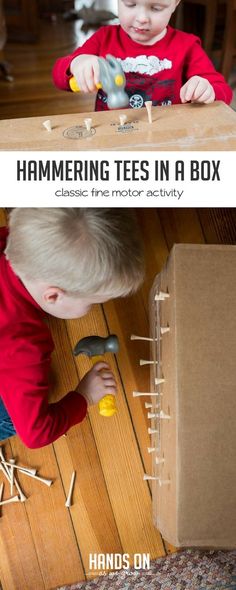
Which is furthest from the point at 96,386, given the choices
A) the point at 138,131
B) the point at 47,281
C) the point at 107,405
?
the point at 138,131

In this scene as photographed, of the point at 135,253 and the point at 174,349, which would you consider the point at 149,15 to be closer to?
the point at 135,253

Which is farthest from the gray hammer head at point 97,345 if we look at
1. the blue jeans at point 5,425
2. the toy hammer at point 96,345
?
the blue jeans at point 5,425

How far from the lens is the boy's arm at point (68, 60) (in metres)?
0.57

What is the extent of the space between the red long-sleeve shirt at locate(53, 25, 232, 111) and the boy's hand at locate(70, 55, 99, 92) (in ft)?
0.10

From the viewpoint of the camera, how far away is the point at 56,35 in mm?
593

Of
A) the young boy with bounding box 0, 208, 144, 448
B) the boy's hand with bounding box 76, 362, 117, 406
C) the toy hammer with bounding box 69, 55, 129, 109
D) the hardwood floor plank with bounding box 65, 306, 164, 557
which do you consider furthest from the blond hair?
the hardwood floor plank with bounding box 65, 306, 164, 557

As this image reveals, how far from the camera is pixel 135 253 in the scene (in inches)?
21.4

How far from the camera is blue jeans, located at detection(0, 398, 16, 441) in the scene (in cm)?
74

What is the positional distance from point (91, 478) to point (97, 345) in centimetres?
20

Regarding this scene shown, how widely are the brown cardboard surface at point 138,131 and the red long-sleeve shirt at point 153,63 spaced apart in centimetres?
7

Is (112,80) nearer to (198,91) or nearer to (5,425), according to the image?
(198,91)

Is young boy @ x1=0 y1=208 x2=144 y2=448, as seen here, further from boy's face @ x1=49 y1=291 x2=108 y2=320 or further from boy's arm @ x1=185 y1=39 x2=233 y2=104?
boy's arm @ x1=185 y1=39 x2=233 y2=104

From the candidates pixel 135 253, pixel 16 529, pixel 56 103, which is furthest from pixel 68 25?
pixel 16 529

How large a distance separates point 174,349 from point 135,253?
13 cm
